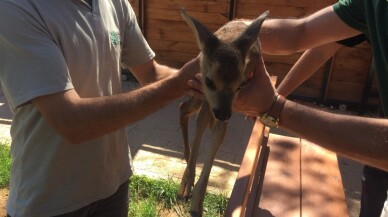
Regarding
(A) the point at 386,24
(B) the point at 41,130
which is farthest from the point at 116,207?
(A) the point at 386,24

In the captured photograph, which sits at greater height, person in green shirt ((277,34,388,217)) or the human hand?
the human hand

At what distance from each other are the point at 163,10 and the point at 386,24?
5502 mm

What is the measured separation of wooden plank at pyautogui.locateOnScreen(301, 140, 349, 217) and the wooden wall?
3.41 metres

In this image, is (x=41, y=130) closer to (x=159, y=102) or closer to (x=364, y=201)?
(x=159, y=102)

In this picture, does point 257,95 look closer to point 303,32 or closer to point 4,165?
point 303,32

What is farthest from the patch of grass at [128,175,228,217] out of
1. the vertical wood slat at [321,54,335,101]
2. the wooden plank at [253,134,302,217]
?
the vertical wood slat at [321,54,335,101]

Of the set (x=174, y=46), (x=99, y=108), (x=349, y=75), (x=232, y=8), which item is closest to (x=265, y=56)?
(x=232, y=8)

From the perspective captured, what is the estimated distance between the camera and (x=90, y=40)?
222 cm

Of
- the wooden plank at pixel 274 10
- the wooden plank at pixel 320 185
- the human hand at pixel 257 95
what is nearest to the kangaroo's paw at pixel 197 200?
the human hand at pixel 257 95

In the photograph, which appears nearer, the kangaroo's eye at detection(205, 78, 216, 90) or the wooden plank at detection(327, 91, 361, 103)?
the kangaroo's eye at detection(205, 78, 216, 90)

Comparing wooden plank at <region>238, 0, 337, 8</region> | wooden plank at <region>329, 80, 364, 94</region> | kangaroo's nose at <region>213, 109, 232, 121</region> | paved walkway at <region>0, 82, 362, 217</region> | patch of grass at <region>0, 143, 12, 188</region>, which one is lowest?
paved walkway at <region>0, 82, 362, 217</region>

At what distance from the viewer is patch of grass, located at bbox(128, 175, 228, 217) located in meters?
4.14

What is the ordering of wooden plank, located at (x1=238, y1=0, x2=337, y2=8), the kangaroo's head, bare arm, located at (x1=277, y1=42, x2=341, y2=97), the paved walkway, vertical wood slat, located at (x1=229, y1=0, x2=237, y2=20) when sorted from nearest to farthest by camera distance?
the kangaroo's head → bare arm, located at (x1=277, y1=42, x2=341, y2=97) → the paved walkway → wooden plank, located at (x1=238, y1=0, x2=337, y2=8) → vertical wood slat, located at (x1=229, y1=0, x2=237, y2=20)

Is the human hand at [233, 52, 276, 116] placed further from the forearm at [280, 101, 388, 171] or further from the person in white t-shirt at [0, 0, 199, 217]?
the person in white t-shirt at [0, 0, 199, 217]
